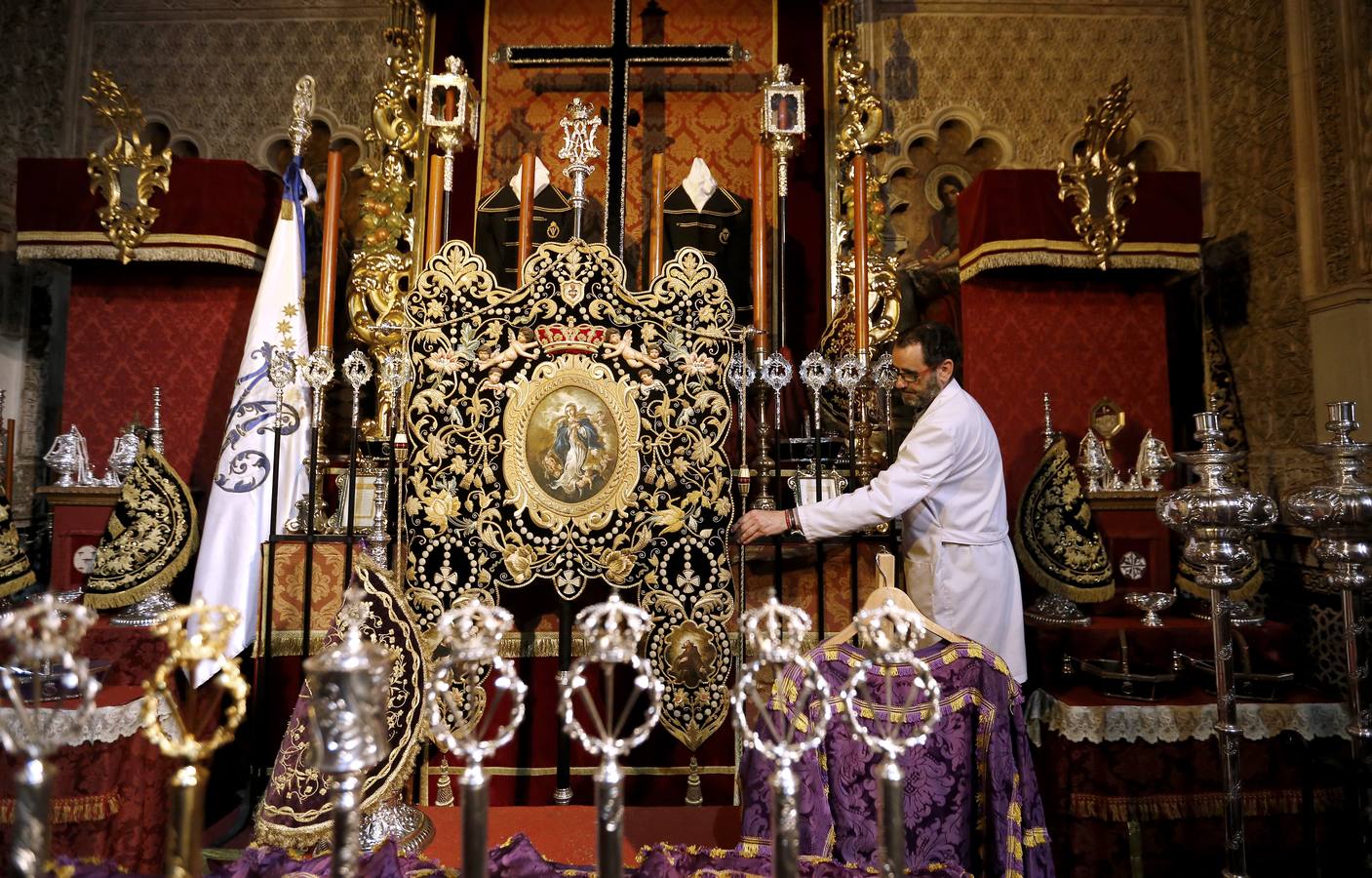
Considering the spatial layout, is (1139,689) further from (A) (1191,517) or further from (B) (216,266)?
(B) (216,266)

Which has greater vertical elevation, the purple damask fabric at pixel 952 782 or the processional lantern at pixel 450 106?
the processional lantern at pixel 450 106

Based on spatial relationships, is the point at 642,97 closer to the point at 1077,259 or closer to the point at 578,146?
the point at 578,146

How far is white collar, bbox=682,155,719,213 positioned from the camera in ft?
14.1

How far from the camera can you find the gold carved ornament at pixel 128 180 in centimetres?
359

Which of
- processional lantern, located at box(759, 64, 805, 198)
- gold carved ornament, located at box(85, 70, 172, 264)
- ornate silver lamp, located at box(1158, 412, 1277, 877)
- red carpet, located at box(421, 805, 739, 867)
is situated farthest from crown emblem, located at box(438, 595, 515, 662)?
gold carved ornament, located at box(85, 70, 172, 264)

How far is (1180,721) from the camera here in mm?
2721

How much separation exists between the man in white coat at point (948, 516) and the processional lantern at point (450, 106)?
2635 mm

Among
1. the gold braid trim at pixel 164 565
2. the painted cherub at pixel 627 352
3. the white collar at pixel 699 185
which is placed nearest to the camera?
the painted cherub at pixel 627 352

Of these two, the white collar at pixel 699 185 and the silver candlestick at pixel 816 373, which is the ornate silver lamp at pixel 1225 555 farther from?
the white collar at pixel 699 185

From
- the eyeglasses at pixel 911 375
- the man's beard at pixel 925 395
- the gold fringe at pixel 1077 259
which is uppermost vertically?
the gold fringe at pixel 1077 259

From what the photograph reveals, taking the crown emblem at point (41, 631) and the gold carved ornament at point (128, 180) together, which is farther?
the gold carved ornament at point (128, 180)

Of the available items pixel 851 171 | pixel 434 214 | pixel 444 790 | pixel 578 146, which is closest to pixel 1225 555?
pixel 444 790

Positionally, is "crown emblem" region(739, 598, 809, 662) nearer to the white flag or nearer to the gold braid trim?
the white flag

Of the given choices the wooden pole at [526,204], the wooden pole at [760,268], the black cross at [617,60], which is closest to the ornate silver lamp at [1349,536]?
the wooden pole at [760,268]
